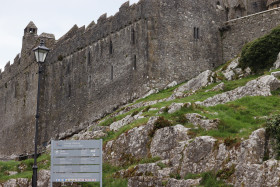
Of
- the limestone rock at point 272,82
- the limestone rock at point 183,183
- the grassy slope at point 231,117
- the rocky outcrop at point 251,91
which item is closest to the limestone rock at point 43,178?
the grassy slope at point 231,117

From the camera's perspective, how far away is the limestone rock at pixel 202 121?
21277 mm

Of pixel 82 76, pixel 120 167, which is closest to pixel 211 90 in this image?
pixel 120 167

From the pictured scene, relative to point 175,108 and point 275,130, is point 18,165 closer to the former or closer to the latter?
point 175,108

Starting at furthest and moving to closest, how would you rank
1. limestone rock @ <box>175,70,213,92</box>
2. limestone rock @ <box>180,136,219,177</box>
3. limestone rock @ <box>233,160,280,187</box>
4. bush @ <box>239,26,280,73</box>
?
limestone rock @ <box>175,70,213,92</box>, bush @ <box>239,26,280,73</box>, limestone rock @ <box>180,136,219,177</box>, limestone rock @ <box>233,160,280,187</box>

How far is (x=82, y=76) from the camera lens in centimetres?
4816

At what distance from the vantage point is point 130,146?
2312 cm

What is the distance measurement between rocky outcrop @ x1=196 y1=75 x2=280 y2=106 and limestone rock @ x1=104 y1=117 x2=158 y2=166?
494cm

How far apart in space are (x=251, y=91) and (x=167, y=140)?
667cm

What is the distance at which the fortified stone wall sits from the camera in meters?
38.3

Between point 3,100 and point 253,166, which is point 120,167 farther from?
point 3,100

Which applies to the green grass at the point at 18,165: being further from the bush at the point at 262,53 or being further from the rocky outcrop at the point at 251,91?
the bush at the point at 262,53

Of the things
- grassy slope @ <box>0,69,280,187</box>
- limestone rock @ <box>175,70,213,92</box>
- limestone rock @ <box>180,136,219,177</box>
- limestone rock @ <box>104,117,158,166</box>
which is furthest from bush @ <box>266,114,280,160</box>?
limestone rock @ <box>175,70,213,92</box>

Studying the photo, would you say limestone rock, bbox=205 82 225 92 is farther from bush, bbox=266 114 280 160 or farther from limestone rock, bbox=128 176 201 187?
limestone rock, bbox=128 176 201 187

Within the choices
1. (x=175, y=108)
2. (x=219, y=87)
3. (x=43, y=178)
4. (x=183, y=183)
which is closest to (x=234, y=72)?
(x=219, y=87)
